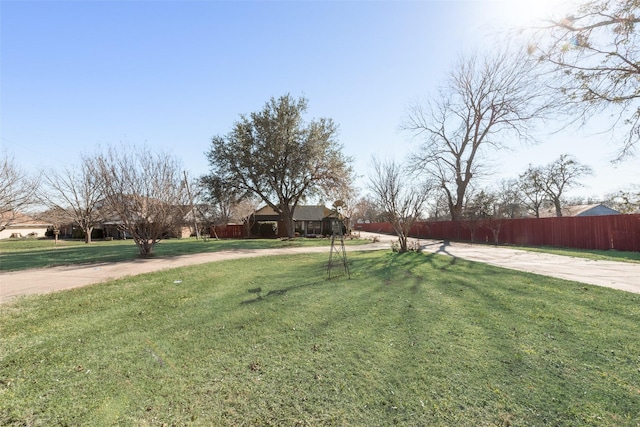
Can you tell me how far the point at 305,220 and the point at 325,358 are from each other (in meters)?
32.8

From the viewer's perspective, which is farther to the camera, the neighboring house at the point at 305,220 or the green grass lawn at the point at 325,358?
the neighboring house at the point at 305,220

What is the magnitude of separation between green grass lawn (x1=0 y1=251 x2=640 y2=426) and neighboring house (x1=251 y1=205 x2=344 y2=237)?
28.6m

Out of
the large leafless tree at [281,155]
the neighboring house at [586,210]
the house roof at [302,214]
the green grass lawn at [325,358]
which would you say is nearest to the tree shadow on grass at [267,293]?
the green grass lawn at [325,358]

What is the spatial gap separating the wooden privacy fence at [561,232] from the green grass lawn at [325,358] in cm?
1228

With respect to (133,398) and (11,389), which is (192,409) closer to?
(133,398)

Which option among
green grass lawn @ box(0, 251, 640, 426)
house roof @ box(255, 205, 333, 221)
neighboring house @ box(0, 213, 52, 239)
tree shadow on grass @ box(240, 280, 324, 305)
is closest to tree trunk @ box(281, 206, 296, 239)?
house roof @ box(255, 205, 333, 221)

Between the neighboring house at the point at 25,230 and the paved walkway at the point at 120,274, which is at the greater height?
the neighboring house at the point at 25,230

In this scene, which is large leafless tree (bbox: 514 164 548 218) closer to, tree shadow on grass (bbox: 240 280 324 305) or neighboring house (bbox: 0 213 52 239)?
tree shadow on grass (bbox: 240 280 324 305)

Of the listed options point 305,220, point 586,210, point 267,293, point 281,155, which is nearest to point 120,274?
point 267,293

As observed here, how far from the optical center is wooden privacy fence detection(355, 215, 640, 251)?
44.2 ft

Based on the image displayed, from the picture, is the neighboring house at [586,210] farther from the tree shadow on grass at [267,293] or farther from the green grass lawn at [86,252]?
the tree shadow on grass at [267,293]

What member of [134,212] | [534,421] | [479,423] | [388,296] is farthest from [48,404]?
[134,212]

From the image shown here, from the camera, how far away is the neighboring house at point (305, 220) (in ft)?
112

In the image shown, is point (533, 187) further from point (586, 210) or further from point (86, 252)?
point (86, 252)
